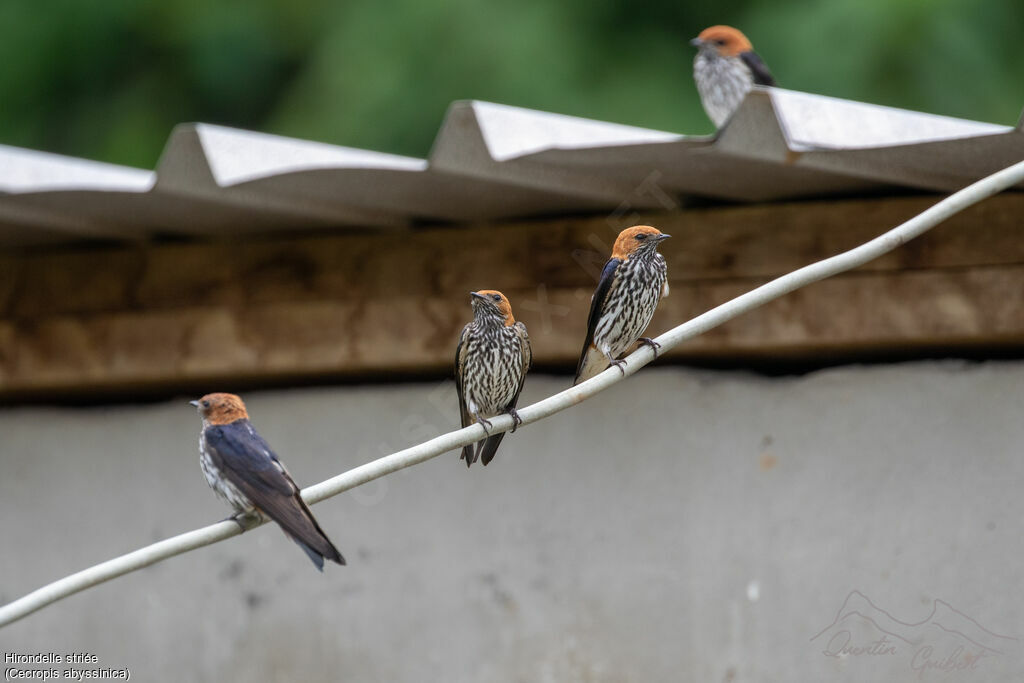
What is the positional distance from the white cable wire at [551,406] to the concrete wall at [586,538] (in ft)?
3.67

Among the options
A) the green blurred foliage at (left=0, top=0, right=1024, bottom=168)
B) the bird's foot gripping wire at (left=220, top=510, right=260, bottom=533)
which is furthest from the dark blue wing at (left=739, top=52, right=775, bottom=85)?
the green blurred foliage at (left=0, top=0, right=1024, bottom=168)

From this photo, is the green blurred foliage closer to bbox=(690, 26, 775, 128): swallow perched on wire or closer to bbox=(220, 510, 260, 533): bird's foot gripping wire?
bbox=(690, 26, 775, 128): swallow perched on wire

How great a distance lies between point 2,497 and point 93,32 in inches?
321

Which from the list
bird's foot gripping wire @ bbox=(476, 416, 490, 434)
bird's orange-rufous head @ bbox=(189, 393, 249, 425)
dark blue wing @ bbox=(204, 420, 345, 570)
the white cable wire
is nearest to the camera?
the white cable wire

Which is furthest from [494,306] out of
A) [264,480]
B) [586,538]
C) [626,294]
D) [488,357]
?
[586,538]

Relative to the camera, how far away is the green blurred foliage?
8.52 m

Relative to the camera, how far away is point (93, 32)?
11305mm

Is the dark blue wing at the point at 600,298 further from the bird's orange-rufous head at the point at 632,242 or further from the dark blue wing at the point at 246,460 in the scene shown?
the dark blue wing at the point at 246,460

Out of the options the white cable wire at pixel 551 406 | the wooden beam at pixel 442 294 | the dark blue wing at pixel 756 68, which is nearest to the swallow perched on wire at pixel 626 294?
the wooden beam at pixel 442 294

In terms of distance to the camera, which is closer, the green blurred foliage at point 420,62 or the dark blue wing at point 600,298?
the dark blue wing at point 600,298

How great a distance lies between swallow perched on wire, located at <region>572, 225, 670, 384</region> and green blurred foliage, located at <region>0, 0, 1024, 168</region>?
227 inches

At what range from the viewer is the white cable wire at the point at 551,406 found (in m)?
2.21

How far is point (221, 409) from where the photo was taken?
2.95m

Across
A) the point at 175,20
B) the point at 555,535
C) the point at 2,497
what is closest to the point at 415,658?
the point at 555,535
